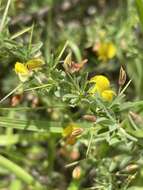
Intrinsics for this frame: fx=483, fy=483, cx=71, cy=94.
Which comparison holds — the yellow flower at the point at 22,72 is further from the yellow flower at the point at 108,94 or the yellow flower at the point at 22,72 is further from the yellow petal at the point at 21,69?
the yellow flower at the point at 108,94

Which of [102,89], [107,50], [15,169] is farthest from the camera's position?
[107,50]

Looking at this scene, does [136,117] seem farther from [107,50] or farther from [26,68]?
[107,50]

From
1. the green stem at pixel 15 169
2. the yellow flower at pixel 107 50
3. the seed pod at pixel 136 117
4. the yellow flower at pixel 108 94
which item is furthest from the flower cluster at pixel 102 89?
the yellow flower at pixel 107 50

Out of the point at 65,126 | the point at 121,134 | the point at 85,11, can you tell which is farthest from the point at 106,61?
the point at 121,134

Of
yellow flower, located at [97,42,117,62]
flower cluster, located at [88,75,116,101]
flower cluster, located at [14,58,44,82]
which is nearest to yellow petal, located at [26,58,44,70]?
flower cluster, located at [14,58,44,82]

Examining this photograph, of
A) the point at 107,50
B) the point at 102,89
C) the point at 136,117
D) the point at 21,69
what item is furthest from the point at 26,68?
the point at 107,50

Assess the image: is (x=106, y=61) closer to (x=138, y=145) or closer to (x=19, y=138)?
(x=19, y=138)
